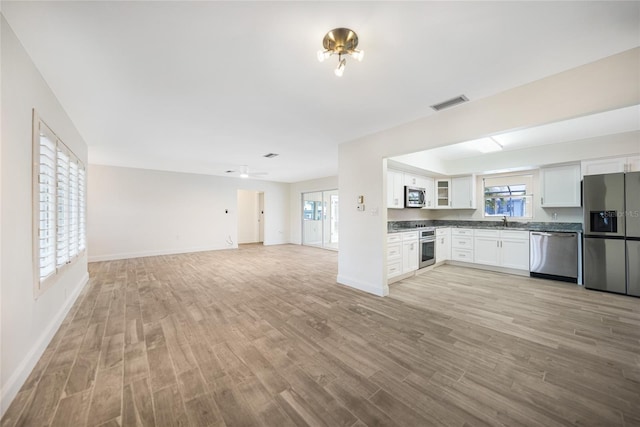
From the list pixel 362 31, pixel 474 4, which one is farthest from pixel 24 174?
pixel 474 4

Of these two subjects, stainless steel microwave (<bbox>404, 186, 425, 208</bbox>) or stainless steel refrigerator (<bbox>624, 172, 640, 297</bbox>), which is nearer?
stainless steel refrigerator (<bbox>624, 172, 640, 297</bbox>)

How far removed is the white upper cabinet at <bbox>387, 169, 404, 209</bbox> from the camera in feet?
15.4

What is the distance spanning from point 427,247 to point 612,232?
272cm

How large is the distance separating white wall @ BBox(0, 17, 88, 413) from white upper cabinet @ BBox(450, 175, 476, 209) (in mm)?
6967

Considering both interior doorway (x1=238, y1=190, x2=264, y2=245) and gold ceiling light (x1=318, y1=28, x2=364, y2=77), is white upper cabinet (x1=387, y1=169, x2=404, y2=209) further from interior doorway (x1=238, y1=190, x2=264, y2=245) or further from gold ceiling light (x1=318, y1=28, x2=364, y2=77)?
interior doorway (x1=238, y1=190, x2=264, y2=245)

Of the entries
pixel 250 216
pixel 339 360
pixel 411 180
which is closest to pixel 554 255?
pixel 411 180

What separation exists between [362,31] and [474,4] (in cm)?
68

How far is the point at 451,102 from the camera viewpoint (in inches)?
105

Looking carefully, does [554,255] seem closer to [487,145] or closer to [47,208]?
[487,145]

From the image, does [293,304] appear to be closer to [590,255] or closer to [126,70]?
[126,70]

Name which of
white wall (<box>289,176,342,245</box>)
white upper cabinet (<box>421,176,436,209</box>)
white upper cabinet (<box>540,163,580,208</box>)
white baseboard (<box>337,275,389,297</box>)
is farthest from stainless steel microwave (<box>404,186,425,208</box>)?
white wall (<box>289,176,342,245</box>)

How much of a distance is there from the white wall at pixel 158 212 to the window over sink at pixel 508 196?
7234 millimetres

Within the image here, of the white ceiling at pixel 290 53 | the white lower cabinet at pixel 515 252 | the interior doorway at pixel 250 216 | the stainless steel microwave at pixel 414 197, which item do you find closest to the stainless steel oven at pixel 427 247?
the stainless steel microwave at pixel 414 197

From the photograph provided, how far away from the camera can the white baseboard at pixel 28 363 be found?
1.55 m
